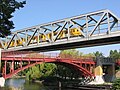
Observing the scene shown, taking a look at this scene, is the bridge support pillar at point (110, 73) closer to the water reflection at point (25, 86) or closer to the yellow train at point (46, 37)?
the water reflection at point (25, 86)

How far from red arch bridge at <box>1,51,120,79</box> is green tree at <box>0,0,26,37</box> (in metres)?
36.3

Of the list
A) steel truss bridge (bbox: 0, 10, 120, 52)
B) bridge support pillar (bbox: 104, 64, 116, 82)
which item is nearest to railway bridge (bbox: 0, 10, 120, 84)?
steel truss bridge (bbox: 0, 10, 120, 52)

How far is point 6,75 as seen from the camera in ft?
192

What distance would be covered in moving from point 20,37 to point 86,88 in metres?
19.2

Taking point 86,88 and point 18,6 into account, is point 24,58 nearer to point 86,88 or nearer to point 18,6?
point 86,88

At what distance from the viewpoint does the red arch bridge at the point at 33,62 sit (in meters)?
58.2

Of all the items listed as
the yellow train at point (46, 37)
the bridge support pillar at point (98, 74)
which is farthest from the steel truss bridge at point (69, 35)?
the bridge support pillar at point (98, 74)

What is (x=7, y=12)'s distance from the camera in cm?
2016

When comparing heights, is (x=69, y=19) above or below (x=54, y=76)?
above

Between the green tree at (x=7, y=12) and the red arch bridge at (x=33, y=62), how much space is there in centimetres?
3630

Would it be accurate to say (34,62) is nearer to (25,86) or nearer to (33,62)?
(33,62)

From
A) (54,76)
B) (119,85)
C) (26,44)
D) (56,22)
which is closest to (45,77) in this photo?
(54,76)

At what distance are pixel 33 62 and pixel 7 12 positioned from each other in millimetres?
45191

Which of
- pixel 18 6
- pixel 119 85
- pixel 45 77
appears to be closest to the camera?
pixel 18 6
